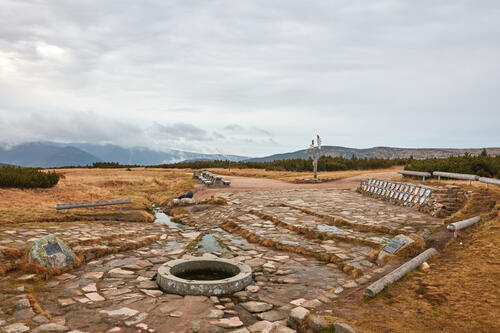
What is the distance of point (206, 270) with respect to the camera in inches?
241

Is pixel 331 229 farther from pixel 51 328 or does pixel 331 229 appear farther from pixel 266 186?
pixel 266 186

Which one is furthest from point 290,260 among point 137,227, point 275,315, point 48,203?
point 48,203

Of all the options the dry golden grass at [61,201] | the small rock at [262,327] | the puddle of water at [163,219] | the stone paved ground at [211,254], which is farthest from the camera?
the puddle of water at [163,219]

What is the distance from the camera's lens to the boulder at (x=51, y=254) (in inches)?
222

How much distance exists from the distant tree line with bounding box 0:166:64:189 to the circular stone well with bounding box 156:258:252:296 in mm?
11228

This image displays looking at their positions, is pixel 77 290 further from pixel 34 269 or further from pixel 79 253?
pixel 79 253

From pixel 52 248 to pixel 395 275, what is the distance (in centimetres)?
584

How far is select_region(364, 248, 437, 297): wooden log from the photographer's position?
14.4 feet

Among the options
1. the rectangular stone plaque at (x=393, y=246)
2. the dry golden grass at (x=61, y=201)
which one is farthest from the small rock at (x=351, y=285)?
the dry golden grass at (x=61, y=201)

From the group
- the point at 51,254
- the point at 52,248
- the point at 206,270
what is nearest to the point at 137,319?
the point at 206,270

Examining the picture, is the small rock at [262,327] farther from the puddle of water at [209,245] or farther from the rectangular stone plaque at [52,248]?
the rectangular stone plaque at [52,248]

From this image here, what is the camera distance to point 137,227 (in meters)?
9.51

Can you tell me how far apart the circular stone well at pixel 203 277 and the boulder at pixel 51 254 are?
6.09 feet

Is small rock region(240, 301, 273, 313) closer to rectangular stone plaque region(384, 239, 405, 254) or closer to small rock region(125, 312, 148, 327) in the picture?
small rock region(125, 312, 148, 327)
